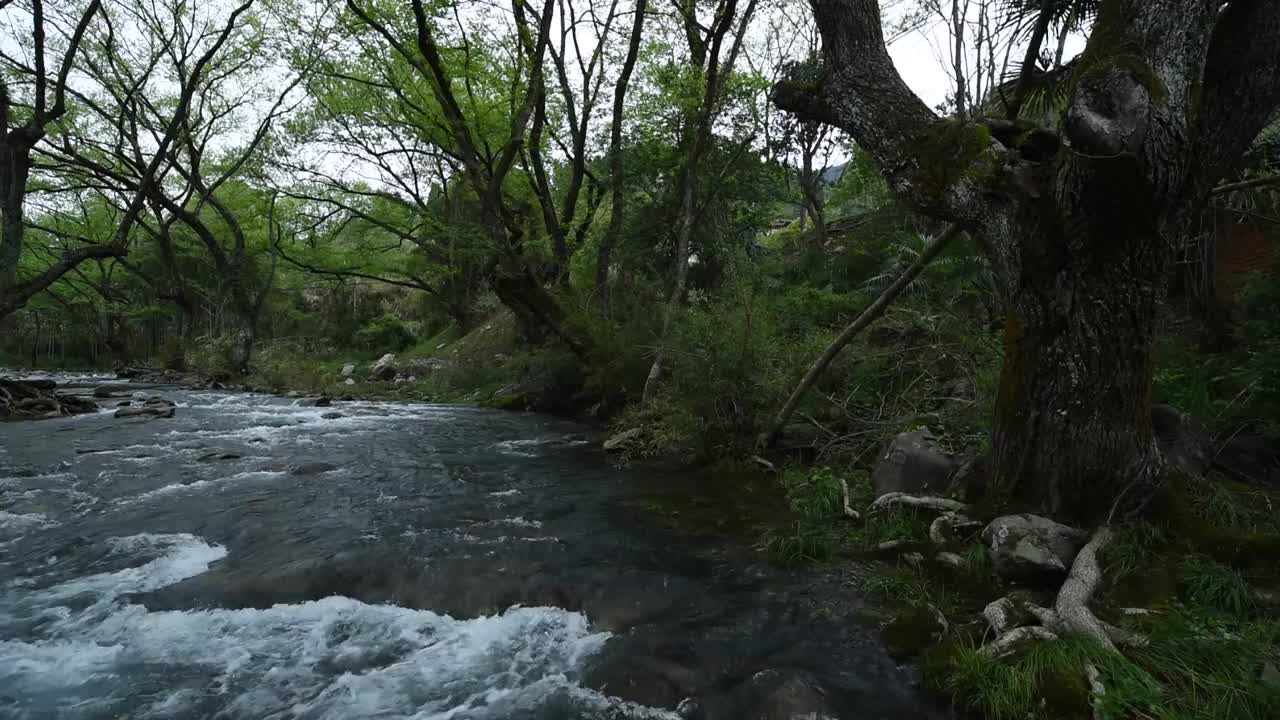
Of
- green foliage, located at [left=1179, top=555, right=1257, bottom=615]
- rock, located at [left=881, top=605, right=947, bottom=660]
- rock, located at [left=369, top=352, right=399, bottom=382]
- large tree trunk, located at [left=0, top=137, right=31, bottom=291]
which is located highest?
large tree trunk, located at [left=0, top=137, right=31, bottom=291]

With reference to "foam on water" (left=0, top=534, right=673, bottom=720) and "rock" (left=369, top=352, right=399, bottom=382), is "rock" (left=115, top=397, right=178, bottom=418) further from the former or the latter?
"foam on water" (left=0, top=534, right=673, bottom=720)

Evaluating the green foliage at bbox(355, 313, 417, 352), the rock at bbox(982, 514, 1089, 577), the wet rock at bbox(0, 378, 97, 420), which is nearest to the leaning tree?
the rock at bbox(982, 514, 1089, 577)

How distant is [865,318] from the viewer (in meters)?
6.54

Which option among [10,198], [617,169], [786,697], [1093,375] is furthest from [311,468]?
[617,169]

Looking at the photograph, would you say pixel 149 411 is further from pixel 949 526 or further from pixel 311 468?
pixel 949 526

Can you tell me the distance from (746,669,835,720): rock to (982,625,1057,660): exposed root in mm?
926

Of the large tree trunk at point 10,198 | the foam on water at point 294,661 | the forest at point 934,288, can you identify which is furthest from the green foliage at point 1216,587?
the large tree trunk at point 10,198

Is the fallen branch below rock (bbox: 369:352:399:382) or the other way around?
the other way around

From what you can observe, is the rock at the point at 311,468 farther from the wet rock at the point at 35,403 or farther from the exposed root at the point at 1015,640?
the wet rock at the point at 35,403

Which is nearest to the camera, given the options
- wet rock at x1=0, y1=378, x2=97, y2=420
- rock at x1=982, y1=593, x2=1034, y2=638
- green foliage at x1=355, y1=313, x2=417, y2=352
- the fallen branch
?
rock at x1=982, y1=593, x2=1034, y2=638

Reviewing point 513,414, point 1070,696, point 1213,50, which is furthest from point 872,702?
point 513,414

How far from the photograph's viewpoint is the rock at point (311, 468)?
868 centimetres

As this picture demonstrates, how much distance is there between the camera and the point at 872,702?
3230mm

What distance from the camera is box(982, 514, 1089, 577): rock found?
13.3 feet
